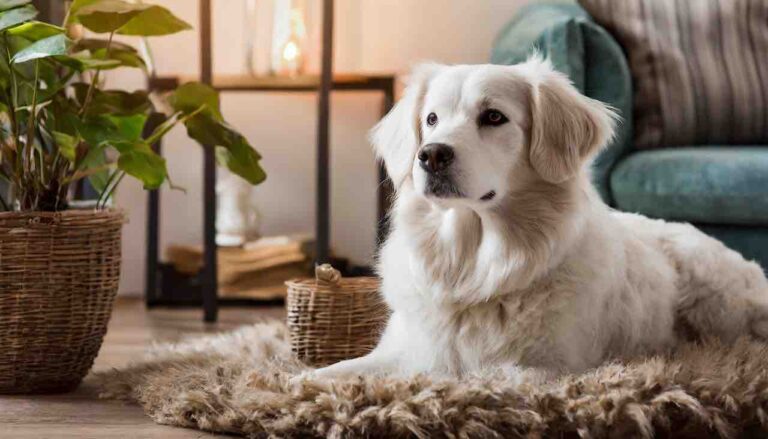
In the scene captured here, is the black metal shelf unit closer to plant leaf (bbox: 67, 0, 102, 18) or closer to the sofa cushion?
the sofa cushion

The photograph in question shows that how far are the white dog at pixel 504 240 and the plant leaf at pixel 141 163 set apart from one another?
1.55 ft

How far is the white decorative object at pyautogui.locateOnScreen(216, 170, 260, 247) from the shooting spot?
3.58 meters

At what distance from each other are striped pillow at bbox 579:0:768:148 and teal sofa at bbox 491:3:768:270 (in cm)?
8

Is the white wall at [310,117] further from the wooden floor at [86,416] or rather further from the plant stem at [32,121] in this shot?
the plant stem at [32,121]

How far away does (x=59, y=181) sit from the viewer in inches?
82.8

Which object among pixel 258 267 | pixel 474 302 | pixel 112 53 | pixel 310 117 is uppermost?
pixel 112 53

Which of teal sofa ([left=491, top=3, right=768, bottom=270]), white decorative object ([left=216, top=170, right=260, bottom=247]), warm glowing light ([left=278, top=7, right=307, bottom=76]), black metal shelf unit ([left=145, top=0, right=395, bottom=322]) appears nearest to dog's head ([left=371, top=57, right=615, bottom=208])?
teal sofa ([left=491, top=3, right=768, bottom=270])

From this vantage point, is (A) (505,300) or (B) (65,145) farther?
(B) (65,145)

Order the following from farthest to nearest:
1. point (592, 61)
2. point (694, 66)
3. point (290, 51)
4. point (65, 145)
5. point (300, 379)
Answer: point (290, 51) → point (694, 66) → point (592, 61) → point (65, 145) → point (300, 379)

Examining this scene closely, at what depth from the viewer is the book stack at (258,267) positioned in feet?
11.6

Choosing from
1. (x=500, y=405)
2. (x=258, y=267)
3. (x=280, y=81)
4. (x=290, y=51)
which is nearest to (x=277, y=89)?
(x=280, y=81)

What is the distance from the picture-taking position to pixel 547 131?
187 cm

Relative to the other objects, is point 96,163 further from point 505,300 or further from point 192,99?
point 505,300

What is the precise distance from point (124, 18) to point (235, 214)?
1658mm
